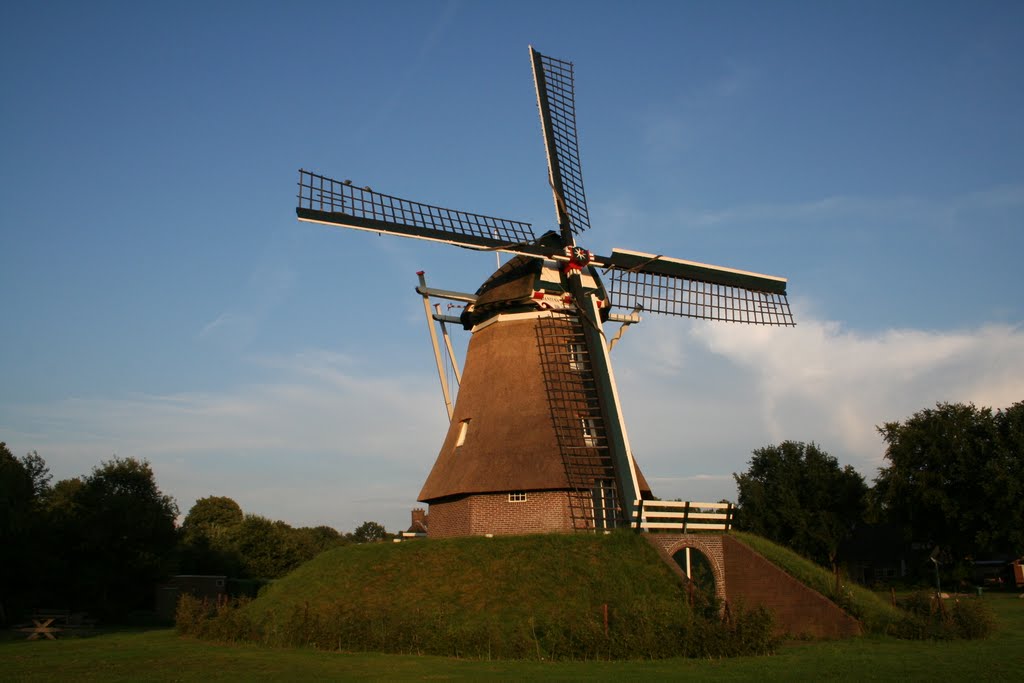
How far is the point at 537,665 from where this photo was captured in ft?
53.7

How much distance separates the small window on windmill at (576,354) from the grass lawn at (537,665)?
973cm

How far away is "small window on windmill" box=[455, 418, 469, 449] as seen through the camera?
26.3 m

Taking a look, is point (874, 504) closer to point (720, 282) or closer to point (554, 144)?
point (720, 282)

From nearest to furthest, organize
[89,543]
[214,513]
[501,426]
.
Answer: [501,426], [89,543], [214,513]

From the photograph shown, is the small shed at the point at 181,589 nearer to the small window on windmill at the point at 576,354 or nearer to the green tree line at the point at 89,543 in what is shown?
the green tree line at the point at 89,543

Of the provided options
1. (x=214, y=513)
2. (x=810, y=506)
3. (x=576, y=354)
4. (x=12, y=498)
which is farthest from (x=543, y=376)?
(x=214, y=513)

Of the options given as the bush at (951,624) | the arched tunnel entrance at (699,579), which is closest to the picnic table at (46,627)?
the arched tunnel entrance at (699,579)

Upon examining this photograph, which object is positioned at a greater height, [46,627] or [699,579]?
[699,579]

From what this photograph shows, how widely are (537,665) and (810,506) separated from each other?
140 ft

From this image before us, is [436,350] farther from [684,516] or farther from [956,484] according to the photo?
[956,484]

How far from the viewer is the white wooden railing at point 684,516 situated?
2131cm

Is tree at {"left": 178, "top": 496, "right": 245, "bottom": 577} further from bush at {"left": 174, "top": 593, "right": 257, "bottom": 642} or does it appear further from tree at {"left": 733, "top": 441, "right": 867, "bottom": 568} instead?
tree at {"left": 733, "top": 441, "right": 867, "bottom": 568}

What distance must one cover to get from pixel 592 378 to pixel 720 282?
20.8ft

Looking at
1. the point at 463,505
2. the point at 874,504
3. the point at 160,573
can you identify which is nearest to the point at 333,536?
the point at 160,573
